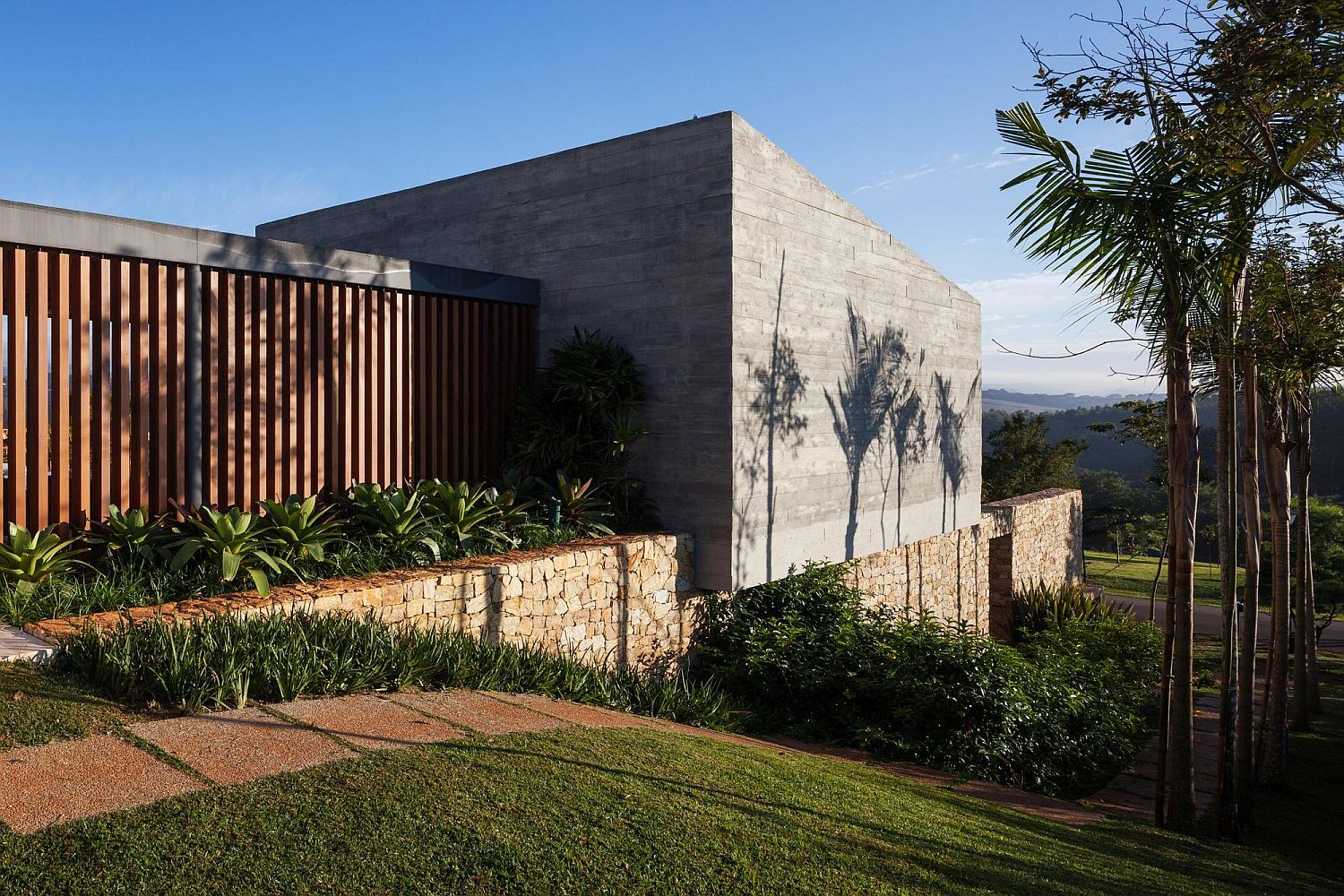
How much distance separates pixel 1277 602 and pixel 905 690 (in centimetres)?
373

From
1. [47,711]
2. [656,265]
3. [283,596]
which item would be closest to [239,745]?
[47,711]

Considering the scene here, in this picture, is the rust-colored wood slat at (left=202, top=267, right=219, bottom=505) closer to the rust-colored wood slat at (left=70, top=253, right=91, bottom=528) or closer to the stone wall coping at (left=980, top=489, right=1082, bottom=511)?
the rust-colored wood slat at (left=70, top=253, right=91, bottom=528)

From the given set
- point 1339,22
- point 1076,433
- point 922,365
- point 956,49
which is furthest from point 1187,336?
point 1076,433

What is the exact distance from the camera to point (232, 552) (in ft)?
19.2

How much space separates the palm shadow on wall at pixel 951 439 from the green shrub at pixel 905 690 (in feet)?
12.9

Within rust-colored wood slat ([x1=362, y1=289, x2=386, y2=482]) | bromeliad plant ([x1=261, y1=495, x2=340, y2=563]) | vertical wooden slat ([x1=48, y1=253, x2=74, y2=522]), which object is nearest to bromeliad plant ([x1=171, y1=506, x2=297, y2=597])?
bromeliad plant ([x1=261, y1=495, x2=340, y2=563])

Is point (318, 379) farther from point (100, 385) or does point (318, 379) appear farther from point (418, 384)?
point (100, 385)

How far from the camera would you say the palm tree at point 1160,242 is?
570 centimetres

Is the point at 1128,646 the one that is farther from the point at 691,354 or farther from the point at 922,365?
the point at 691,354

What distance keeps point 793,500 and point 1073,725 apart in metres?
3.52

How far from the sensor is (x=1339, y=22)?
4.22m

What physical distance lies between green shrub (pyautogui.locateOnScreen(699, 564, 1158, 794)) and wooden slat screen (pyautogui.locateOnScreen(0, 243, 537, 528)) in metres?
3.39

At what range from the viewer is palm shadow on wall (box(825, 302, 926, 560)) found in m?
10.5

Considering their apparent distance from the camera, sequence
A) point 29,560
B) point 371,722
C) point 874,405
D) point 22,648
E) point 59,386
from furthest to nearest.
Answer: point 874,405 → point 59,386 → point 29,560 → point 22,648 → point 371,722
